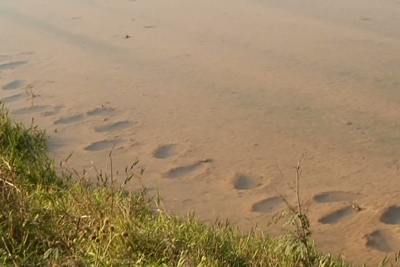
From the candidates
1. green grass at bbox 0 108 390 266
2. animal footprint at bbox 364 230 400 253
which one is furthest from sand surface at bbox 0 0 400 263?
green grass at bbox 0 108 390 266

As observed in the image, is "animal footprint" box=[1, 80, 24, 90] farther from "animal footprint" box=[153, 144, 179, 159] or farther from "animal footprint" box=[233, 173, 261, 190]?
"animal footprint" box=[233, 173, 261, 190]

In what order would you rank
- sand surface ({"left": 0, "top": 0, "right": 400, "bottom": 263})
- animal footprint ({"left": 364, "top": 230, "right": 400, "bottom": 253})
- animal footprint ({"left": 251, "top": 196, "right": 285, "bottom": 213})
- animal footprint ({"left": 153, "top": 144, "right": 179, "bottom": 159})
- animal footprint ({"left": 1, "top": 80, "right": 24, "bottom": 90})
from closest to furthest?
1. animal footprint ({"left": 364, "top": 230, "right": 400, "bottom": 253})
2. animal footprint ({"left": 251, "top": 196, "right": 285, "bottom": 213})
3. sand surface ({"left": 0, "top": 0, "right": 400, "bottom": 263})
4. animal footprint ({"left": 153, "top": 144, "right": 179, "bottom": 159})
5. animal footprint ({"left": 1, "top": 80, "right": 24, "bottom": 90})

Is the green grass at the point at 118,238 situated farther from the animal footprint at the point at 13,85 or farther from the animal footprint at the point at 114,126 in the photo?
the animal footprint at the point at 13,85

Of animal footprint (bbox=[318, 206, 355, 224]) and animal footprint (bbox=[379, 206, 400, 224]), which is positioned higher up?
animal footprint (bbox=[379, 206, 400, 224])

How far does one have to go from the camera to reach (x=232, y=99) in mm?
4289

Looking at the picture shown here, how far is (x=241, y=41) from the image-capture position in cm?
527

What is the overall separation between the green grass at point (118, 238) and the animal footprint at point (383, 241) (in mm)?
324

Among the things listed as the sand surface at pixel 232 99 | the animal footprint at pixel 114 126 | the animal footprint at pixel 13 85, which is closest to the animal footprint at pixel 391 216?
the sand surface at pixel 232 99

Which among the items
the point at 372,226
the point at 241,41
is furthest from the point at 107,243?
the point at 241,41

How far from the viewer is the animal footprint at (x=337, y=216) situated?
295 cm

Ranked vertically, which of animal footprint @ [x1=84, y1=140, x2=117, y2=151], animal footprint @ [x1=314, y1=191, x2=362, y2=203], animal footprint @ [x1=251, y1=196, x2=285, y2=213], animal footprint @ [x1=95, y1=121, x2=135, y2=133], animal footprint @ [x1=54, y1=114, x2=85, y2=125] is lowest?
animal footprint @ [x1=54, y1=114, x2=85, y2=125]

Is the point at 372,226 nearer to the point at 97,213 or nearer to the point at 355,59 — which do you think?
the point at 97,213

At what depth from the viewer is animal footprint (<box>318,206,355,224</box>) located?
2.95m

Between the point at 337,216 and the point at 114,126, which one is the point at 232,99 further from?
the point at 337,216
